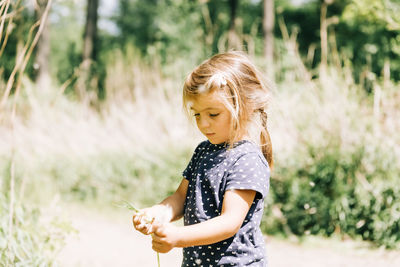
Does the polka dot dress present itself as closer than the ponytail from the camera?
Yes

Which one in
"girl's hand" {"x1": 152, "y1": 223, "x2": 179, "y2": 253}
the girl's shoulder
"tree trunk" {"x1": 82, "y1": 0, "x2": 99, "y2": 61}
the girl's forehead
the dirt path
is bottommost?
the dirt path

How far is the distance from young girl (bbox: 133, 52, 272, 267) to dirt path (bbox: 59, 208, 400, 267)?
6.70ft

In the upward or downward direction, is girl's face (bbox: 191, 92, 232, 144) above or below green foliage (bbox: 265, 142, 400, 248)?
above

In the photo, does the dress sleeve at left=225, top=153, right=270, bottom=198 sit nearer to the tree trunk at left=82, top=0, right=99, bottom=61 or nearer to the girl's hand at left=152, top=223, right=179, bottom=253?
the girl's hand at left=152, top=223, right=179, bottom=253

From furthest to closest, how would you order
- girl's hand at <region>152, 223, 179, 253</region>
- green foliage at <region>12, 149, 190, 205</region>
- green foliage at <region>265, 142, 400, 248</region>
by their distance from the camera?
green foliage at <region>12, 149, 190, 205</region>, green foliage at <region>265, 142, 400, 248</region>, girl's hand at <region>152, 223, 179, 253</region>

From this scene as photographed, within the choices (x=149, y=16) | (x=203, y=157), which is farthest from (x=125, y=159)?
(x=149, y=16)

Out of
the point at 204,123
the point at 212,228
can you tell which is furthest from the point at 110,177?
the point at 212,228

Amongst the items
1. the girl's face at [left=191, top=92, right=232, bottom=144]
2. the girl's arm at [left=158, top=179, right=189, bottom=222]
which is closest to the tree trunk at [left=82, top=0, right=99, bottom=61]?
the girl's arm at [left=158, top=179, right=189, bottom=222]

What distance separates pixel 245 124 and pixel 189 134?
380cm

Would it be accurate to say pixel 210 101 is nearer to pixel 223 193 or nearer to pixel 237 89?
pixel 237 89

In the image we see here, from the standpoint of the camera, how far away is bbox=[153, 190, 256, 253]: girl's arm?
1422mm

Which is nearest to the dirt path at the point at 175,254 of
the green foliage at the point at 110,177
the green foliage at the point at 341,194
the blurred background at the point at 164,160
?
the blurred background at the point at 164,160

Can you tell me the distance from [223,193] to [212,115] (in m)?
0.29

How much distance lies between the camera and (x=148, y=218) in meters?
1.53
